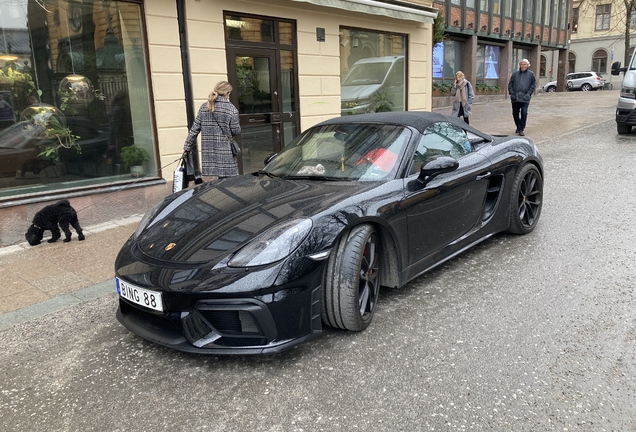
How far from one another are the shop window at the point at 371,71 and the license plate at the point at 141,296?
7.58 m

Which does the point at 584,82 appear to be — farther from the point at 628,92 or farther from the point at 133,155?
the point at 133,155

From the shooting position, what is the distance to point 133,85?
277 inches

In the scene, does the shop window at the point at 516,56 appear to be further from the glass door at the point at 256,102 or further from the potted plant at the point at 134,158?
the potted plant at the point at 134,158

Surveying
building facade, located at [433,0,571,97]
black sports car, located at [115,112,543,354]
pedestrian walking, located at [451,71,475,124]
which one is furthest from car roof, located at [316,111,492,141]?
building facade, located at [433,0,571,97]

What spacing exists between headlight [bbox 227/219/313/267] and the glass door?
5502 mm

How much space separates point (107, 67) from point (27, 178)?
1.85 m

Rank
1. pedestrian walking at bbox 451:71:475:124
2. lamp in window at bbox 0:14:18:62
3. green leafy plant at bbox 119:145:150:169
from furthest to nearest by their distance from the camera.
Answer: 1. pedestrian walking at bbox 451:71:475:124
2. green leafy plant at bbox 119:145:150:169
3. lamp in window at bbox 0:14:18:62

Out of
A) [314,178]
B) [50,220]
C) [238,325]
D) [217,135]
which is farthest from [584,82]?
[238,325]

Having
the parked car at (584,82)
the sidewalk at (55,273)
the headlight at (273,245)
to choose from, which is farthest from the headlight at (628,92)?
the parked car at (584,82)

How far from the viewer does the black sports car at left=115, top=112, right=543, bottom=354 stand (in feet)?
8.98

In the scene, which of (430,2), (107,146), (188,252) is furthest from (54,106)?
(430,2)

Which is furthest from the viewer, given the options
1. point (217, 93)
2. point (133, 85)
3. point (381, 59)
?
point (381, 59)

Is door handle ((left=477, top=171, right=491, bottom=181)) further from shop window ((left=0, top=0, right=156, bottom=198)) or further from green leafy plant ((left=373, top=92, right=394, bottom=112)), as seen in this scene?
green leafy plant ((left=373, top=92, right=394, bottom=112))

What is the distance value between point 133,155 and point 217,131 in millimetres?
1642
